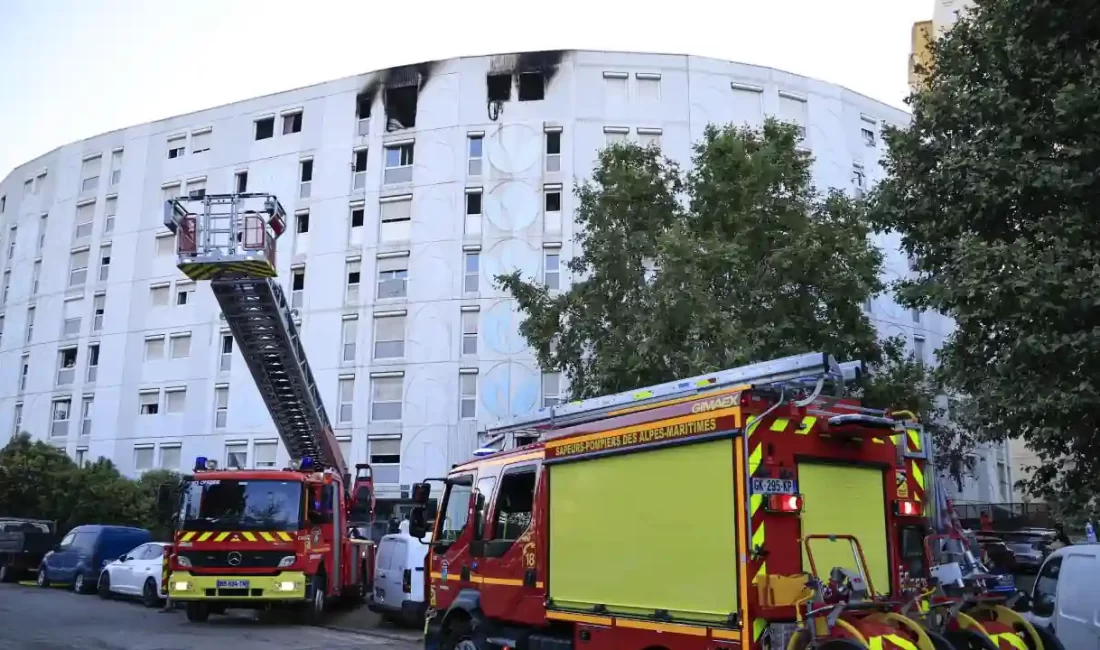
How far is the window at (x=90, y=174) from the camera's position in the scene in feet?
131

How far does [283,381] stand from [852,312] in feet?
34.2

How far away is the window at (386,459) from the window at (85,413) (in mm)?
13068

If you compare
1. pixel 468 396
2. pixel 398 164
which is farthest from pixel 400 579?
pixel 398 164

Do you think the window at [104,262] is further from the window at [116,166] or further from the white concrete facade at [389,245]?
the window at [116,166]

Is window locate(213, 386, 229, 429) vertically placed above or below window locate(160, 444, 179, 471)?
above

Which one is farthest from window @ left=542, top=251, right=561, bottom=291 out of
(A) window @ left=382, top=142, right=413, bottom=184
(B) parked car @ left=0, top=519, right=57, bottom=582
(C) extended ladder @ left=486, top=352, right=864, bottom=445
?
(C) extended ladder @ left=486, top=352, right=864, bottom=445

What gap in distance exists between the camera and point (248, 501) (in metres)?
15.1

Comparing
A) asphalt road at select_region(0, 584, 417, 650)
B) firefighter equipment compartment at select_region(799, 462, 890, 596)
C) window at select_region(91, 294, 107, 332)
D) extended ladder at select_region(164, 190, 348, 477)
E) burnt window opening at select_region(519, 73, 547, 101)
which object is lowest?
asphalt road at select_region(0, 584, 417, 650)

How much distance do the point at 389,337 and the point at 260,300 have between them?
17425 millimetres

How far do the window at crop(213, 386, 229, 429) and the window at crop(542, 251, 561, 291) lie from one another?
41.5ft

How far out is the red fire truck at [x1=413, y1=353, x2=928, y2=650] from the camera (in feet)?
19.9

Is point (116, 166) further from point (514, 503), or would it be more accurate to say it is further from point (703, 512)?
point (703, 512)

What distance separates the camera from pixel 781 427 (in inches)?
248

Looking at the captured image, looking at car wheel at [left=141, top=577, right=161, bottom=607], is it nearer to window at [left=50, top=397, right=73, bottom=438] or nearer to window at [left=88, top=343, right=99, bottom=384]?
window at [left=88, top=343, right=99, bottom=384]
